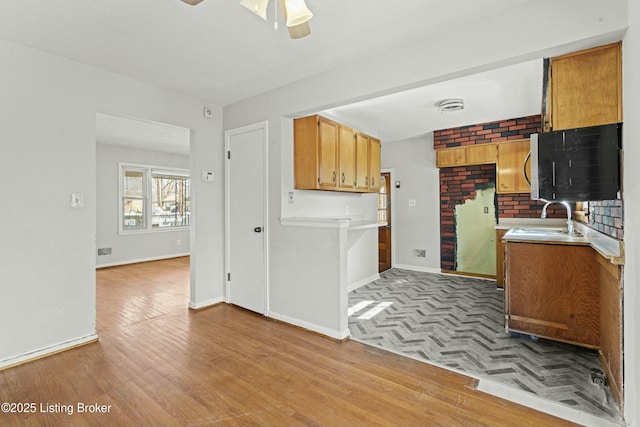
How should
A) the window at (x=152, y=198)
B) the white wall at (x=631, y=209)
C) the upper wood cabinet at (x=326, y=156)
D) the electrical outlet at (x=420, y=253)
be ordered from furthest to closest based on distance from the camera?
the window at (x=152, y=198)
the electrical outlet at (x=420, y=253)
the upper wood cabinet at (x=326, y=156)
the white wall at (x=631, y=209)

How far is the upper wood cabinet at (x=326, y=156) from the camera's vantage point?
3.36 meters

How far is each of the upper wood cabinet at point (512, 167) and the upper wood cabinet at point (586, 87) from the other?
2946 millimetres

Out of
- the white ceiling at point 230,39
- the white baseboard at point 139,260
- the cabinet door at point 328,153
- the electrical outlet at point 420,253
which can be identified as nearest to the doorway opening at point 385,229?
the electrical outlet at point 420,253

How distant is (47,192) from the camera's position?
2598 mm

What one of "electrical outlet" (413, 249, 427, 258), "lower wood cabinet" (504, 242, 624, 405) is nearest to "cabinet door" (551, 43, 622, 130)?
"lower wood cabinet" (504, 242, 624, 405)

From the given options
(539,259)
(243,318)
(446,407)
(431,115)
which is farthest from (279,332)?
(431,115)

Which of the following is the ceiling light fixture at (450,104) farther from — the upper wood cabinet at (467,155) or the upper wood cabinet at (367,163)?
the upper wood cabinet at (467,155)

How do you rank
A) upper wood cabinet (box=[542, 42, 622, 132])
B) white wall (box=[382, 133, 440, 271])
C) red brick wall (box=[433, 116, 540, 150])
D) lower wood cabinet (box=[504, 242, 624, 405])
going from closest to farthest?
upper wood cabinet (box=[542, 42, 622, 132])
lower wood cabinet (box=[504, 242, 624, 405])
red brick wall (box=[433, 116, 540, 150])
white wall (box=[382, 133, 440, 271])

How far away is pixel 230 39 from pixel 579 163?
2.60 meters

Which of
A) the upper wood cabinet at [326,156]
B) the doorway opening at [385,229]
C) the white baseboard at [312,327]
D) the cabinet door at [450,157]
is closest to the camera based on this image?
the white baseboard at [312,327]

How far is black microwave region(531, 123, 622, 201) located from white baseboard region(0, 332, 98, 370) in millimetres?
3930

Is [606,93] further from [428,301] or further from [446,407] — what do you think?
[428,301]

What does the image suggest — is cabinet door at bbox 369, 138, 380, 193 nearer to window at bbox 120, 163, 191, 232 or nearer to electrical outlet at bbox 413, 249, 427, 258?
electrical outlet at bbox 413, 249, 427, 258

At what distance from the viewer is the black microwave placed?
186cm
